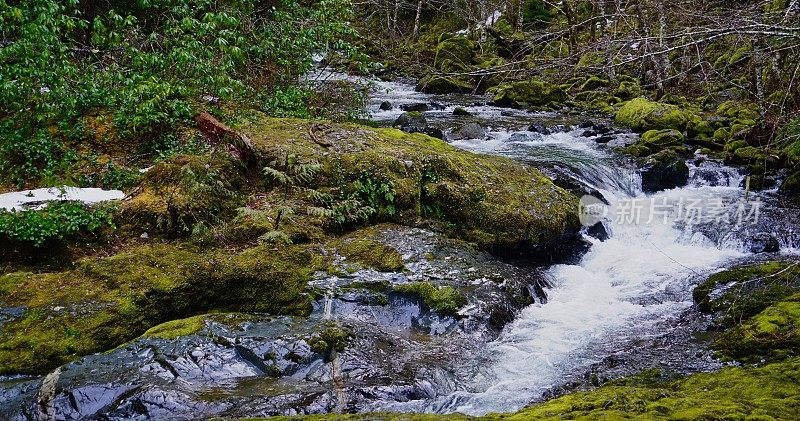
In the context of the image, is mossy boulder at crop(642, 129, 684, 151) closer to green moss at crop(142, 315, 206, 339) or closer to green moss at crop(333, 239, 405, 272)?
green moss at crop(333, 239, 405, 272)

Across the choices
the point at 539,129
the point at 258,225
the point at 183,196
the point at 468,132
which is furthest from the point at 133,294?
the point at 539,129

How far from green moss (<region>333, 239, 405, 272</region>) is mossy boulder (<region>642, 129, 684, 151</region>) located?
9989 millimetres

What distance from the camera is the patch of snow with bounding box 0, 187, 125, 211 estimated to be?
6.56 metres

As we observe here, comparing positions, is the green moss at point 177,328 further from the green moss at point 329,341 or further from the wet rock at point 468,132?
the wet rock at point 468,132

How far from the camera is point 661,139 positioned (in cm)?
1484

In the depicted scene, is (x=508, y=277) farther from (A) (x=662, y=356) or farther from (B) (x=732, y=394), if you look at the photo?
(B) (x=732, y=394)

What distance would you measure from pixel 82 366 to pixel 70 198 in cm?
283

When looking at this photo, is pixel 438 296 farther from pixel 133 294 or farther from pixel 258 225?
pixel 133 294

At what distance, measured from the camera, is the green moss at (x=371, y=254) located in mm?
6859

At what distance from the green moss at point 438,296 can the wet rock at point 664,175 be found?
26.5 ft

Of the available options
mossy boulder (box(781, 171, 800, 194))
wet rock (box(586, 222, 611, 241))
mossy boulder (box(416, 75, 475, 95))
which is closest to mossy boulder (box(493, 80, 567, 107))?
mossy boulder (box(416, 75, 475, 95))

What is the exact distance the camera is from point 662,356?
5852 mm

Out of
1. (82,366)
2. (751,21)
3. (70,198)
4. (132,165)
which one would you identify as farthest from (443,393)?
(132,165)

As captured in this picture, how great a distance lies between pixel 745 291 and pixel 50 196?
8592 mm
